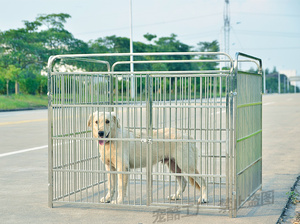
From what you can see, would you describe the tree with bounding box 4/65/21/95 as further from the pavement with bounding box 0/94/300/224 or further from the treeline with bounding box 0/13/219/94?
the pavement with bounding box 0/94/300/224

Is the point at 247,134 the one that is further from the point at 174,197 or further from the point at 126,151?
the point at 126,151

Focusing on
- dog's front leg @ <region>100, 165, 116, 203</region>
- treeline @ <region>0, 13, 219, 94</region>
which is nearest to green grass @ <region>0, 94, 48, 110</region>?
treeline @ <region>0, 13, 219, 94</region>

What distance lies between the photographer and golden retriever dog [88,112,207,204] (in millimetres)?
6074

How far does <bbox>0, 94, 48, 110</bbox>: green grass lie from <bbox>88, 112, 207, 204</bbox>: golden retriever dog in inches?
1144

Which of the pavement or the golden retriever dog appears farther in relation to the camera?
the golden retriever dog

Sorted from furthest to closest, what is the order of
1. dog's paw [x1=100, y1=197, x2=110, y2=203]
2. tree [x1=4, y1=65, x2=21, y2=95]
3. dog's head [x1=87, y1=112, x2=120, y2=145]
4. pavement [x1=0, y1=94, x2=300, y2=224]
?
tree [x1=4, y1=65, x2=21, y2=95] < dog's paw [x1=100, y1=197, x2=110, y2=203] < dog's head [x1=87, y1=112, x2=120, y2=145] < pavement [x1=0, y1=94, x2=300, y2=224]

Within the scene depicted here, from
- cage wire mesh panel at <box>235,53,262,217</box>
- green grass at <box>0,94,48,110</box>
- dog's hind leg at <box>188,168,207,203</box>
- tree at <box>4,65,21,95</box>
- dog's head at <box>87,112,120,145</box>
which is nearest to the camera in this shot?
cage wire mesh panel at <box>235,53,262,217</box>

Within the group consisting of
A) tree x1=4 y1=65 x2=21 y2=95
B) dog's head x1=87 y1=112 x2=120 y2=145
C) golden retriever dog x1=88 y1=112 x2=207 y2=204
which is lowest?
golden retriever dog x1=88 y1=112 x2=207 y2=204

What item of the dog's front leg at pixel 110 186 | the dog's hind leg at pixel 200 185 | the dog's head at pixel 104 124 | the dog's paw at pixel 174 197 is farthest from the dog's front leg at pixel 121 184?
the dog's hind leg at pixel 200 185

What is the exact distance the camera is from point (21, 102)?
37.6m

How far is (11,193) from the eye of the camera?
7.04 m

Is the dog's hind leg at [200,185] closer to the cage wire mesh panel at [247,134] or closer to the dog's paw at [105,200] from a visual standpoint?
the cage wire mesh panel at [247,134]

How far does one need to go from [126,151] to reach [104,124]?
51cm

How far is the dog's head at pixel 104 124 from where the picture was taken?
6.04m
